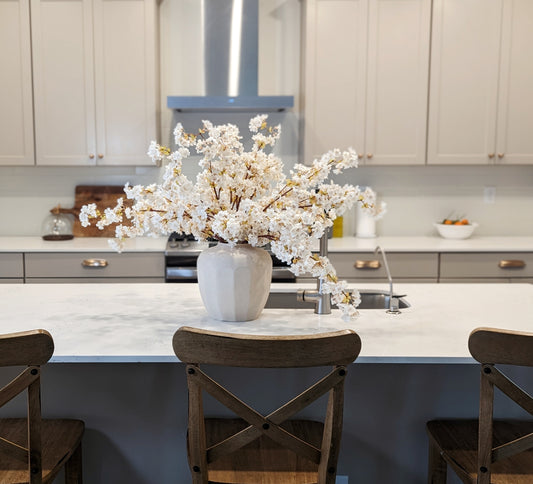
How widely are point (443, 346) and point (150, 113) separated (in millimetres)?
2763

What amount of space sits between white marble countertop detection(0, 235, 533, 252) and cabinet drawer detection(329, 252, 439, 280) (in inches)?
1.6

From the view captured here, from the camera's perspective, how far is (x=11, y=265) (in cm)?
374

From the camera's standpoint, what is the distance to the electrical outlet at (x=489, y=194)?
4430mm

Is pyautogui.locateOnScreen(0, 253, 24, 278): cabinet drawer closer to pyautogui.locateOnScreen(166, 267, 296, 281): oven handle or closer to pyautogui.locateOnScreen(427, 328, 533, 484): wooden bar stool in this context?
pyautogui.locateOnScreen(166, 267, 296, 281): oven handle

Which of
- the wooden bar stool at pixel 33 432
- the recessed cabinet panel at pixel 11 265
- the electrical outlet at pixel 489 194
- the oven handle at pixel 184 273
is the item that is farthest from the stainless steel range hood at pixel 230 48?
the wooden bar stool at pixel 33 432

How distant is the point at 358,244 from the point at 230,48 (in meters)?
1.50

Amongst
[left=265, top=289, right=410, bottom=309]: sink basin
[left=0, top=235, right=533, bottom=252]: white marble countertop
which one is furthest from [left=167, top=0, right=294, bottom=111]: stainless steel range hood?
[left=265, top=289, right=410, bottom=309]: sink basin

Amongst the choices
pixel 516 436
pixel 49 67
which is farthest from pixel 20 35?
pixel 516 436

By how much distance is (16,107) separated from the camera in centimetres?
395

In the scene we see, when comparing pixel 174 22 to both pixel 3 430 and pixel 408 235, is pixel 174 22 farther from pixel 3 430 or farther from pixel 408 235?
pixel 3 430

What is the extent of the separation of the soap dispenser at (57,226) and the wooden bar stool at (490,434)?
3001mm

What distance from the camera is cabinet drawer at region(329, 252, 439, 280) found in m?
3.78

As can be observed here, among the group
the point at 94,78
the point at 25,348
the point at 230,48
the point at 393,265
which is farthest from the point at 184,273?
the point at 25,348

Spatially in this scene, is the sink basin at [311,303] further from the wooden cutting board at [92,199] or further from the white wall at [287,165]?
the wooden cutting board at [92,199]
